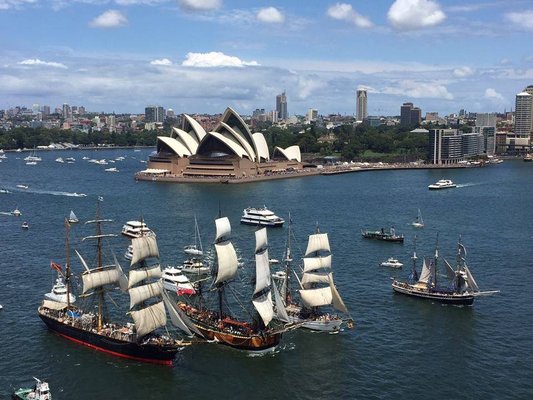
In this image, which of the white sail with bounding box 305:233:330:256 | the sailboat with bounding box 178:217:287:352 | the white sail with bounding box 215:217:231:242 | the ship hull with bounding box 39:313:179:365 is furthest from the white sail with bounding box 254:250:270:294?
the ship hull with bounding box 39:313:179:365

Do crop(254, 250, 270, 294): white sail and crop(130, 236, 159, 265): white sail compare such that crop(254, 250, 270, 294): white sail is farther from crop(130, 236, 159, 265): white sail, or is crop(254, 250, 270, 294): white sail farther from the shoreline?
the shoreline

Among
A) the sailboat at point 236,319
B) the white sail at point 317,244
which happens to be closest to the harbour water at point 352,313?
the sailboat at point 236,319

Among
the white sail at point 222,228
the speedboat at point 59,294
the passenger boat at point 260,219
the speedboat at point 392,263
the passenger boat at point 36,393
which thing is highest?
the white sail at point 222,228

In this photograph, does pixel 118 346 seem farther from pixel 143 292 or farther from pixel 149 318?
pixel 143 292

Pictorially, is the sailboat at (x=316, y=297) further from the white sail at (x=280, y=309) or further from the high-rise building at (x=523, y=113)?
the high-rise building at (x=523, y=113)

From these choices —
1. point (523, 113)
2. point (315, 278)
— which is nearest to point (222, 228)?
point (315, 278)

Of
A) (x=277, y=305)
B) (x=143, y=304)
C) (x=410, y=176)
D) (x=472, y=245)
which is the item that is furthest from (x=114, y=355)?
(x=410, y=176)

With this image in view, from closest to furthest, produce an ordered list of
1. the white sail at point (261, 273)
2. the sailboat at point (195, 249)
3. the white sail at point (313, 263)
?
1. the white sail at point (261, 273)
2. the white sail at point (313, 263)
3. the sailboat at point (195, 249)
